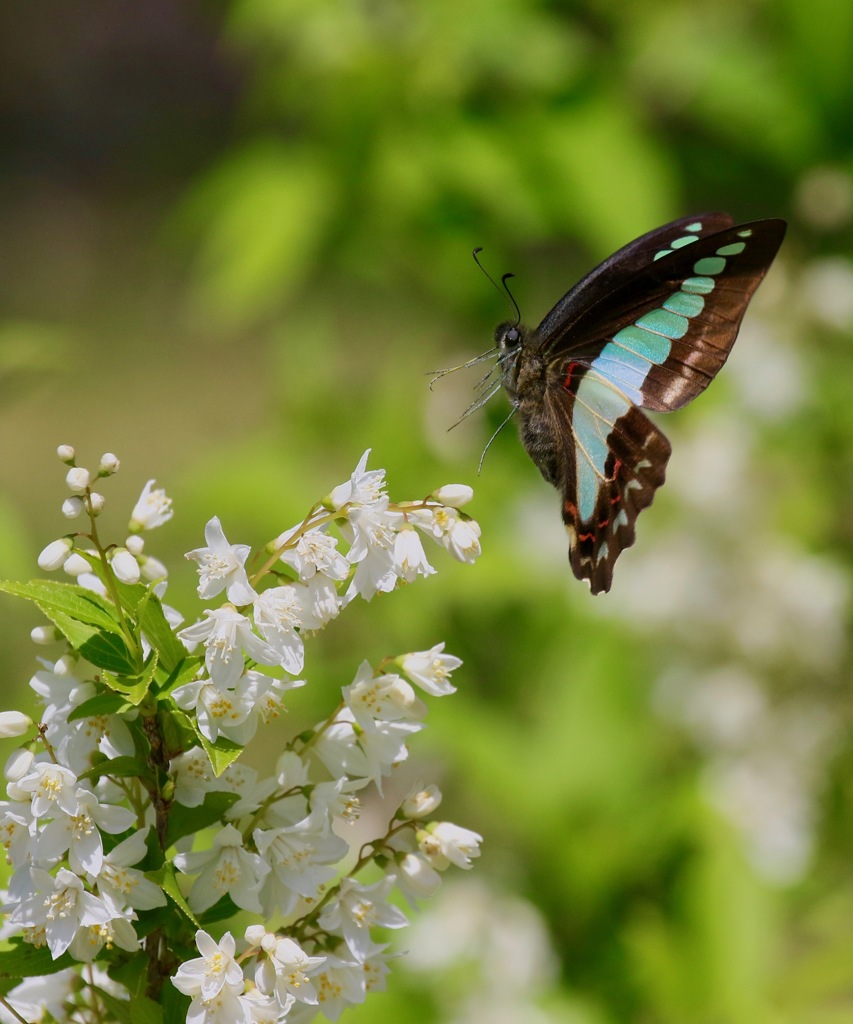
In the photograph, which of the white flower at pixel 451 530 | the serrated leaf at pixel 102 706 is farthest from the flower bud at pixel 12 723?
the white flower at pixel 451 530

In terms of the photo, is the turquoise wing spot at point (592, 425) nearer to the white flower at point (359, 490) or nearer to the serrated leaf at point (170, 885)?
the white flower at point (359, 490)

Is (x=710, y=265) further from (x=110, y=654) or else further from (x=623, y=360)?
(x=110, y=654)

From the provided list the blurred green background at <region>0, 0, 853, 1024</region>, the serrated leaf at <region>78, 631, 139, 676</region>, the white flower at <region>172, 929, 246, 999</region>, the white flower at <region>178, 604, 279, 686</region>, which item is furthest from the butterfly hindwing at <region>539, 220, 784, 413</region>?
the white flower at <region>172, 929, 246, 999</region>

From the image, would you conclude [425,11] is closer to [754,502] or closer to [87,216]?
[754,502]

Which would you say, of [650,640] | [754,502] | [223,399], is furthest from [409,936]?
[223,399]

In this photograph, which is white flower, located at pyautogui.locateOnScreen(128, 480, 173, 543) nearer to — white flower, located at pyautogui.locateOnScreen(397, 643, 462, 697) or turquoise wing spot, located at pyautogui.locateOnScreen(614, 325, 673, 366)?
white flower, located at pyautogui.locateOnScreen(397, 643, 462, 697)
